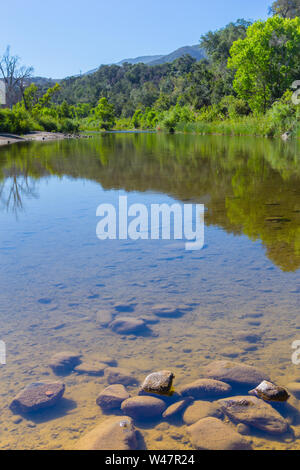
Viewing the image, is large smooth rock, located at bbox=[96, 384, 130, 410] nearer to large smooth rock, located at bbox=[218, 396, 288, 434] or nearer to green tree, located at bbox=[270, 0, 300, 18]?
large smooth rock, located at bbox=[218, 396, 288, 434]

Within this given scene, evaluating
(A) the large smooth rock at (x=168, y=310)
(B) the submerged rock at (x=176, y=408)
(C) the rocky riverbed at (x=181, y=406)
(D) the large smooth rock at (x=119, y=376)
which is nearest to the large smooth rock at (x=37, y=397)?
(C) the rocky riverbed at (x=181, y=406)

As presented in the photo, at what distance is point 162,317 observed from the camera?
3.44 meters

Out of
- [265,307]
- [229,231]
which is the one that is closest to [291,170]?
[229,231]

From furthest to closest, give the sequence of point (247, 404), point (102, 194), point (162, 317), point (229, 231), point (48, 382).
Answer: point (102, 194) → point (229, 231) → point (162, 317) → point (48, 382) → point (247, 404)

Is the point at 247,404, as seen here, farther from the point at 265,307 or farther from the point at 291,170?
the point at 291,170

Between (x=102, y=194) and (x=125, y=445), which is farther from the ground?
(x=102, y=194)

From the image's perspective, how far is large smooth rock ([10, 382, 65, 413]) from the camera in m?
2.41

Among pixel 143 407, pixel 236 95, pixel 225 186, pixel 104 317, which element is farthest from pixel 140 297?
pixel 236 95

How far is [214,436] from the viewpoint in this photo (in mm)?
2160

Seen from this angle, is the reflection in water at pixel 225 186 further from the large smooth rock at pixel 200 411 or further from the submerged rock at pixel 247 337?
the large smooth rock at pixel 200 411

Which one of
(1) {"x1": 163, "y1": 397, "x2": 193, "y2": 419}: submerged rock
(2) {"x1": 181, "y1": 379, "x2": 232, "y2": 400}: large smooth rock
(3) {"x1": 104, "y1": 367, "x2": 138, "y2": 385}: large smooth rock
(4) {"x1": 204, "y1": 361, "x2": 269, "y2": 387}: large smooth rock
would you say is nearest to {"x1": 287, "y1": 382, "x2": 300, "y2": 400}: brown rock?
(4) {"x1": 204, "y1": 361, "x2": 269, "y2": 387}: large smooth rock

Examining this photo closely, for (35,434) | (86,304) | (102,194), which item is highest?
(102,194)

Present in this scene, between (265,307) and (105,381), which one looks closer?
(105,381)

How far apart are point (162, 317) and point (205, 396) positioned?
102 cm
